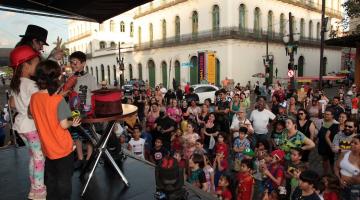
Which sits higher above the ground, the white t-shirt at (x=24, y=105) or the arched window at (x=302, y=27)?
the arched window at (x=302, y=27)

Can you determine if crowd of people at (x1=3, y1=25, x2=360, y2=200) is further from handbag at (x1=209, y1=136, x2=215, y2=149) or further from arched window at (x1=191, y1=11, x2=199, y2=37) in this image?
arched window at (x1=191, y1=11, x2=199, y2=37)

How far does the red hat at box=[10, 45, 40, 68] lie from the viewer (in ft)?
10.5

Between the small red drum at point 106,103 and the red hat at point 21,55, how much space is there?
778mm

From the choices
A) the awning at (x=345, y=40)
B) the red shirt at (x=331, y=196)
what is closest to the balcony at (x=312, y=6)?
the awning at (x=345, y=40)

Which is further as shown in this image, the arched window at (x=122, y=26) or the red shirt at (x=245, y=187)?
the arched window at (x=122, y=26)

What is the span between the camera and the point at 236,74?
3059 cm

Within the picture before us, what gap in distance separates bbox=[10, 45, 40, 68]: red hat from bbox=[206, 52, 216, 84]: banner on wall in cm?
2765

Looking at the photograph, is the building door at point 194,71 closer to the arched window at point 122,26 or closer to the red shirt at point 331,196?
the arched window at point 122,26

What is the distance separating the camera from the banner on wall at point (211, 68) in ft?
99.5

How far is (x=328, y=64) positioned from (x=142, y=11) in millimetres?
28233

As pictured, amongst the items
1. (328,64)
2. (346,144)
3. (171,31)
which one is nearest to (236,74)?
(171,31)

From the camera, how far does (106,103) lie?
3.22 m

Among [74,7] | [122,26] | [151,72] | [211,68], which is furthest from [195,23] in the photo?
[74,7]

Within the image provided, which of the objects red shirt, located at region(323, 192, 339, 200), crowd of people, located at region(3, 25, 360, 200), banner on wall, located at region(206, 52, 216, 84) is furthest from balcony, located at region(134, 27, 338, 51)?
red shirt, located at region(323, 192, 339, 200)
